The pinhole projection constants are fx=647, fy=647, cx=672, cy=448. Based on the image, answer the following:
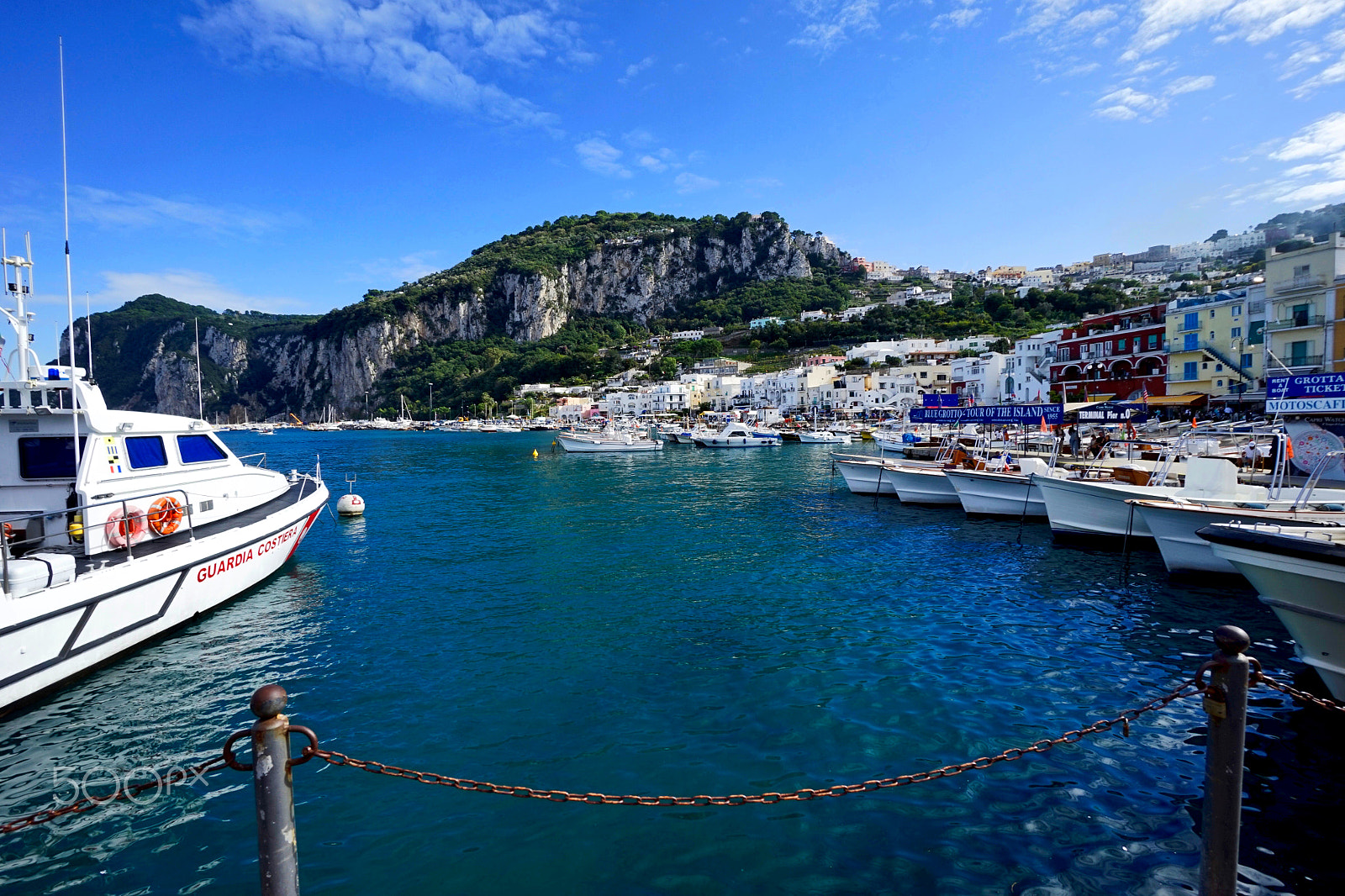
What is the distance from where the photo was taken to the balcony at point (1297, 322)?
31016 millimetres

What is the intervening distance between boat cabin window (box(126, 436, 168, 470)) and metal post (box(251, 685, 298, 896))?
10950mm

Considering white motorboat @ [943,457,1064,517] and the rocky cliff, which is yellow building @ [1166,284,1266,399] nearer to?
white motorboat @ [943,457,1064,517]

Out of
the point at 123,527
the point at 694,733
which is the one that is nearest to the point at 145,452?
the point at 123,527

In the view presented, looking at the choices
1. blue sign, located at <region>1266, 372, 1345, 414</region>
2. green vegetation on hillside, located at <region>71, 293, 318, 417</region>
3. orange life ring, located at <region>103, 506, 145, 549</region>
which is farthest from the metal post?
green vegetation on hillside, located at <region>71, 293, 318, 417</region>

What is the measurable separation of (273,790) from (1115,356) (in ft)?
218

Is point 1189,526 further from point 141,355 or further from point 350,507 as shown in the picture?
point 141,355

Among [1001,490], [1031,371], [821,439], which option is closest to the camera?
[1001,490]

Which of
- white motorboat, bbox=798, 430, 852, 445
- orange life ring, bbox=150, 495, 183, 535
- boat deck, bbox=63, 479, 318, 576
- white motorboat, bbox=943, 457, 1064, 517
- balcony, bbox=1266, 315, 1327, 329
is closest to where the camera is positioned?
boat deck, bbox=63, 479, 318, 576

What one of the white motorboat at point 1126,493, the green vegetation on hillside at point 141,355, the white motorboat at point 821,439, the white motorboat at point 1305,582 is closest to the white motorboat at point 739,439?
the white motorboat at point 821,439

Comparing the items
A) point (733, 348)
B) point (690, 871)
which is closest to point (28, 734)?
point (690, 871)

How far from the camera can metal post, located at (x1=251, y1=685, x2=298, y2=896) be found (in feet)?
9.97

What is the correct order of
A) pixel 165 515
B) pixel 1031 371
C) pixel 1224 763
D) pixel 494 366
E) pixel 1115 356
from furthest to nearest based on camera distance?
Answer: pixel 494 366 → pixel 1031 371 → pixel 1115 356 → pixel 165 515 → pixel 1224 763

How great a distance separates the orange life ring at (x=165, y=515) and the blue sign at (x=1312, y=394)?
69.3 ft

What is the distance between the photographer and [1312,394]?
13195 millimetres
